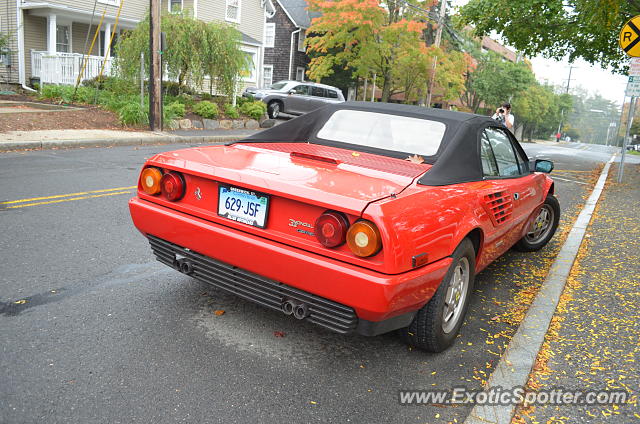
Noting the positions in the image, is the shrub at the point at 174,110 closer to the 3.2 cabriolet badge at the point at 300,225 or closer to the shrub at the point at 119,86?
the shrub at the point at 119,86

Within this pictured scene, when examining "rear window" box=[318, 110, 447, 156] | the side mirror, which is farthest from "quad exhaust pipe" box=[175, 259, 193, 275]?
the side mirror

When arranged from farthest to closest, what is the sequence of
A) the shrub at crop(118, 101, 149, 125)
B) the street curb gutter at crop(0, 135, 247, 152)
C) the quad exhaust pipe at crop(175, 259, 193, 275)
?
1. the shrub at crop(118, 101, 149, 125)
2. the street curb gutter at crop(0, 135, 247, 152)
3. the quad exhaust pipe at crop(175, 259, 193, 275)

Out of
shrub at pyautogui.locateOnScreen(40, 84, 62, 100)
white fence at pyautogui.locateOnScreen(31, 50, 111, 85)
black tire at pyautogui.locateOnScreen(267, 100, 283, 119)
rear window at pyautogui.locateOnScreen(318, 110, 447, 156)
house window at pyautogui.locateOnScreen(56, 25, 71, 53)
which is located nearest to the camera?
rear window at pyautogui.locateOnScreen(318, 110, 447, 156)

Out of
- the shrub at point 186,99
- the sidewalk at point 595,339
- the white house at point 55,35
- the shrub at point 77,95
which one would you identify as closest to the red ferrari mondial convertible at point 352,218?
the sidewalk at point 595,339

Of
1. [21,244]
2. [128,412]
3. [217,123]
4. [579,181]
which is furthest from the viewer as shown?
[217,123]

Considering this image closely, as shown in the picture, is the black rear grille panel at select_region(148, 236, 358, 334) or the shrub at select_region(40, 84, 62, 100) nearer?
the black rear grille panel at select_region(148, 236, 358, 334)

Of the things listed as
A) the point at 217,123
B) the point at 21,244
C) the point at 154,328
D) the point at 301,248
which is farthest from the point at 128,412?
the point at 217,123

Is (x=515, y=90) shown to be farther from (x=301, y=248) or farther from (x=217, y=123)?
(x=301, y=248)

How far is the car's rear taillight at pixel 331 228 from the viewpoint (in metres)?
2.67

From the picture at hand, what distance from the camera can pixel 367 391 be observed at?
9.25 feet

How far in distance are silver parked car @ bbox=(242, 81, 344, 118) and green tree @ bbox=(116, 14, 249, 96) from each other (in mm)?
4467

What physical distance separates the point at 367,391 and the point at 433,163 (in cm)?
160

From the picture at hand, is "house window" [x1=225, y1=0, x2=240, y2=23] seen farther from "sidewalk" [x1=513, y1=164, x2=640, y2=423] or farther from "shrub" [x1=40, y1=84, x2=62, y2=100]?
"sidewalk" [x1=513, y1=164, x2=640, y2=423]

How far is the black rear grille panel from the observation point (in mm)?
2762
